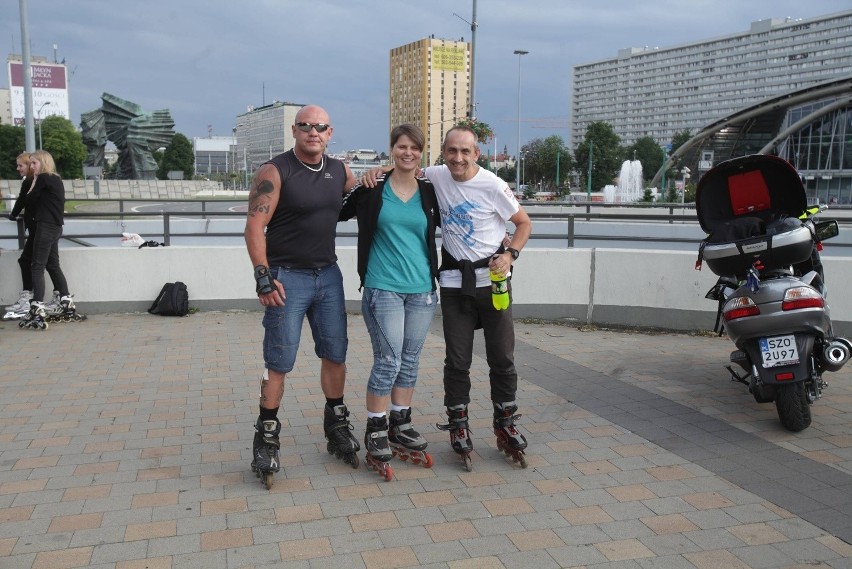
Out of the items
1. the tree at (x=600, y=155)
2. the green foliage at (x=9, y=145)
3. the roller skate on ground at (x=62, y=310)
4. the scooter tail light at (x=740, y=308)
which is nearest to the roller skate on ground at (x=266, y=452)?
the scooter tail light at (x=740, y=308)

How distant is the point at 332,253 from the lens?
4.33 m

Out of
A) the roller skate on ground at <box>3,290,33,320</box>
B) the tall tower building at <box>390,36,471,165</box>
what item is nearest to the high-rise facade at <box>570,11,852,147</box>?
the tall tower building at <box>390,36,471,165</box>

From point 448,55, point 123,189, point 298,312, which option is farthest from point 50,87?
point 298,312

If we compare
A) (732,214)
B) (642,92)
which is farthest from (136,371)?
(642,92)

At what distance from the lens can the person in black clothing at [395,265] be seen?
165 inches

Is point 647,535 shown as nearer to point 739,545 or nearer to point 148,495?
point 739,545

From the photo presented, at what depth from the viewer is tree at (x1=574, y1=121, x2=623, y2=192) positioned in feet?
348

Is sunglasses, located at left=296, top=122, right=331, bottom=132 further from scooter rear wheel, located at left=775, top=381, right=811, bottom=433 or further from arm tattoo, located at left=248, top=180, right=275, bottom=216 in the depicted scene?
scooter rear wheel, located at left=775, top=381, right=811, bottom=433

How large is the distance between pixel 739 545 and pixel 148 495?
285cm

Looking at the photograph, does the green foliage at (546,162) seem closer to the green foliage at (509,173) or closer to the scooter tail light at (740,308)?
the green foliage at (509,173)

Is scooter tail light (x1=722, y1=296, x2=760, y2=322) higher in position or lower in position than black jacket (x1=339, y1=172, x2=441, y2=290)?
lower

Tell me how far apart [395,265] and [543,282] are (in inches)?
183

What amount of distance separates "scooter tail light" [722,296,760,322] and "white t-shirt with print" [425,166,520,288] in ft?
5.69

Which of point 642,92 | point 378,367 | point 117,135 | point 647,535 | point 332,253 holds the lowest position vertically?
point 647,535
